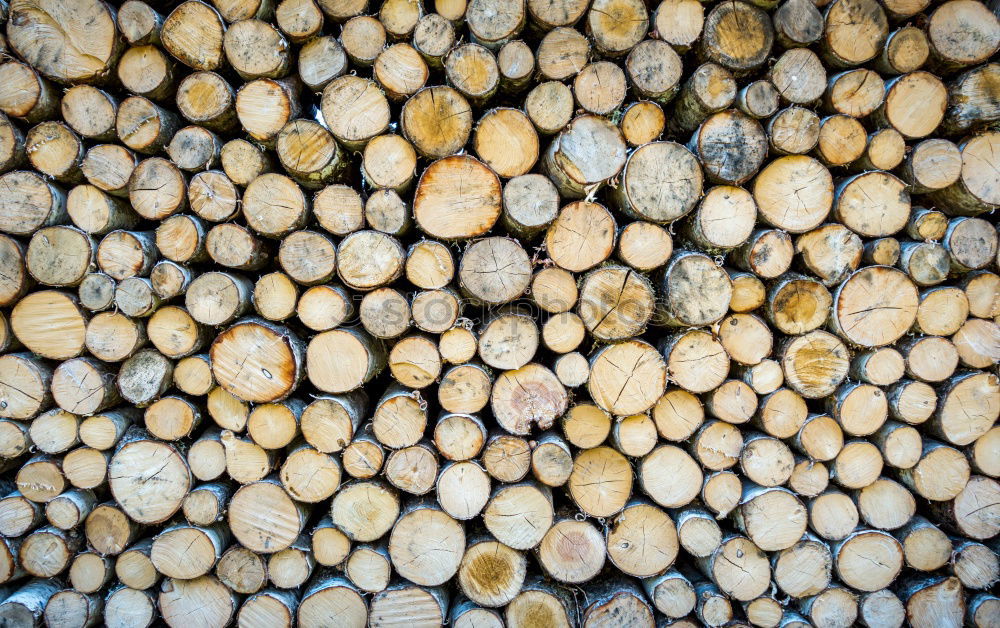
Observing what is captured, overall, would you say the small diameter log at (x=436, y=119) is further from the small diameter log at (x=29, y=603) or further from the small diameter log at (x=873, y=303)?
the small diameter log at (x=29, y=603)

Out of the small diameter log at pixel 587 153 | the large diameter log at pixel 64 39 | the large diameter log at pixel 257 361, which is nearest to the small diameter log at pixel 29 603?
the large diameter log at pixel 257 361

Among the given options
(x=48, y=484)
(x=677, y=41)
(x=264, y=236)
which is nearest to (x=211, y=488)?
(x=48, y=484)

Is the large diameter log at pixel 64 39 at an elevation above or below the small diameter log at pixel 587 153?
below

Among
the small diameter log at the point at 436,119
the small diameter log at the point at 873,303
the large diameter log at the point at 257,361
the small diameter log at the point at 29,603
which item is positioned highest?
the small diameter log at the point at 436,119

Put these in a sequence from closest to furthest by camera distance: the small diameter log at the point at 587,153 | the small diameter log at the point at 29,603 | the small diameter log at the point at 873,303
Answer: the small diameter log at the point at 587,153, the small diameter log at the point at 873,303, the small diameter log at the point at 29,603

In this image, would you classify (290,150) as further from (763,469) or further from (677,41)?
(763,469)

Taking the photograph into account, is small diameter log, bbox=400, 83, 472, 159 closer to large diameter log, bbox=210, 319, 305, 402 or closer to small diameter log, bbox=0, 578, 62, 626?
large diameter log, bbox=210, 319, 305, 402

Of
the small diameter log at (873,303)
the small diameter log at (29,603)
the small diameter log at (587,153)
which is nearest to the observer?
the small diameter log at (587,153)

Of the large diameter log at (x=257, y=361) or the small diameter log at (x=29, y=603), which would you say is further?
the small diameter log at (x=29, y=603)

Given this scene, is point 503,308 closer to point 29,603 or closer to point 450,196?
point 450,196

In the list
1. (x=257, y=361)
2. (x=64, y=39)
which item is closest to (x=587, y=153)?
(x=257, y=361)

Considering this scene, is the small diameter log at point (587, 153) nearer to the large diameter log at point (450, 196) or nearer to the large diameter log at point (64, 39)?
the large diameter log at point (450, 196)
